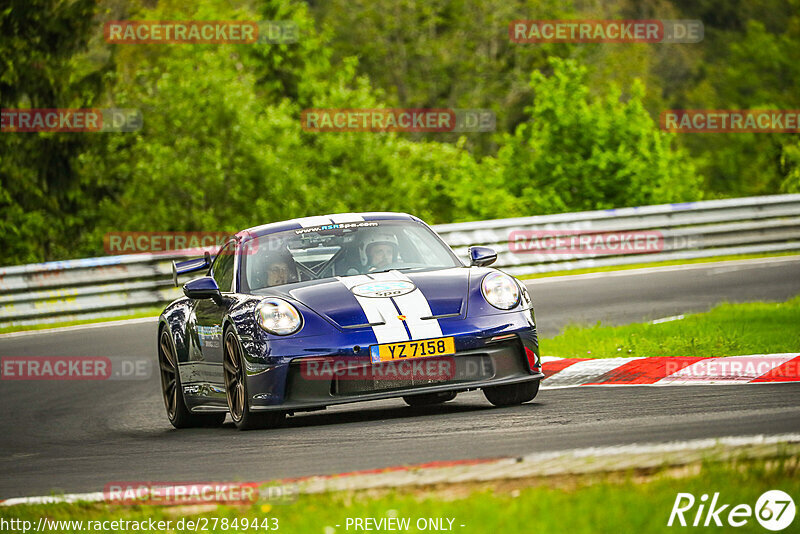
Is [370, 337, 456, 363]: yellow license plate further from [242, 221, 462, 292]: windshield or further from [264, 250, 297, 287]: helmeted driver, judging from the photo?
[264, 250, 297, 287]: helmeted driver

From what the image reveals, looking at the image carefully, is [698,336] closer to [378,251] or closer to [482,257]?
[482,257]

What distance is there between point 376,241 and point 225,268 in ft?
3.98

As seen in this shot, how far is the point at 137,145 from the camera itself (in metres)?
35.3

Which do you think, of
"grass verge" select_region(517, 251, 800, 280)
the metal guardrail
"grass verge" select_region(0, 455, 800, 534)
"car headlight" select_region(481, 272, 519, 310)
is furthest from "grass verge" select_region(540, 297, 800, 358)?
the metal guardrail

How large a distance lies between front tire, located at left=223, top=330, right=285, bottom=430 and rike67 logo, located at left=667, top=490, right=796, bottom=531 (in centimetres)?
416

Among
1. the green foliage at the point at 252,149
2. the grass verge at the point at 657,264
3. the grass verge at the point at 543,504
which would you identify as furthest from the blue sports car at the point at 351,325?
the green foliage at the point at 252,149

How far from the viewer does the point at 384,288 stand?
8258 millimetres

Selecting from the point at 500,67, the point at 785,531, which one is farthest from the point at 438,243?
the point at 500,67

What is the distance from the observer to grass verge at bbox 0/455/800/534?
14.0ft

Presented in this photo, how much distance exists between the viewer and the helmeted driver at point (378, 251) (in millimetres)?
9031

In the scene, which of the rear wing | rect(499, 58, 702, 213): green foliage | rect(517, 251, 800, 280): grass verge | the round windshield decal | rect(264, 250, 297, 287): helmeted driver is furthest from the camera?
rect(499, 58, 702, 213): green foliage

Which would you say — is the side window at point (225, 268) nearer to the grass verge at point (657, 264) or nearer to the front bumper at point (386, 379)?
the front bumper at point (386, 379)

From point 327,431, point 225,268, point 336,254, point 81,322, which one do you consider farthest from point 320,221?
point 81,322

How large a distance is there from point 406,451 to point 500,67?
51.2 meters
